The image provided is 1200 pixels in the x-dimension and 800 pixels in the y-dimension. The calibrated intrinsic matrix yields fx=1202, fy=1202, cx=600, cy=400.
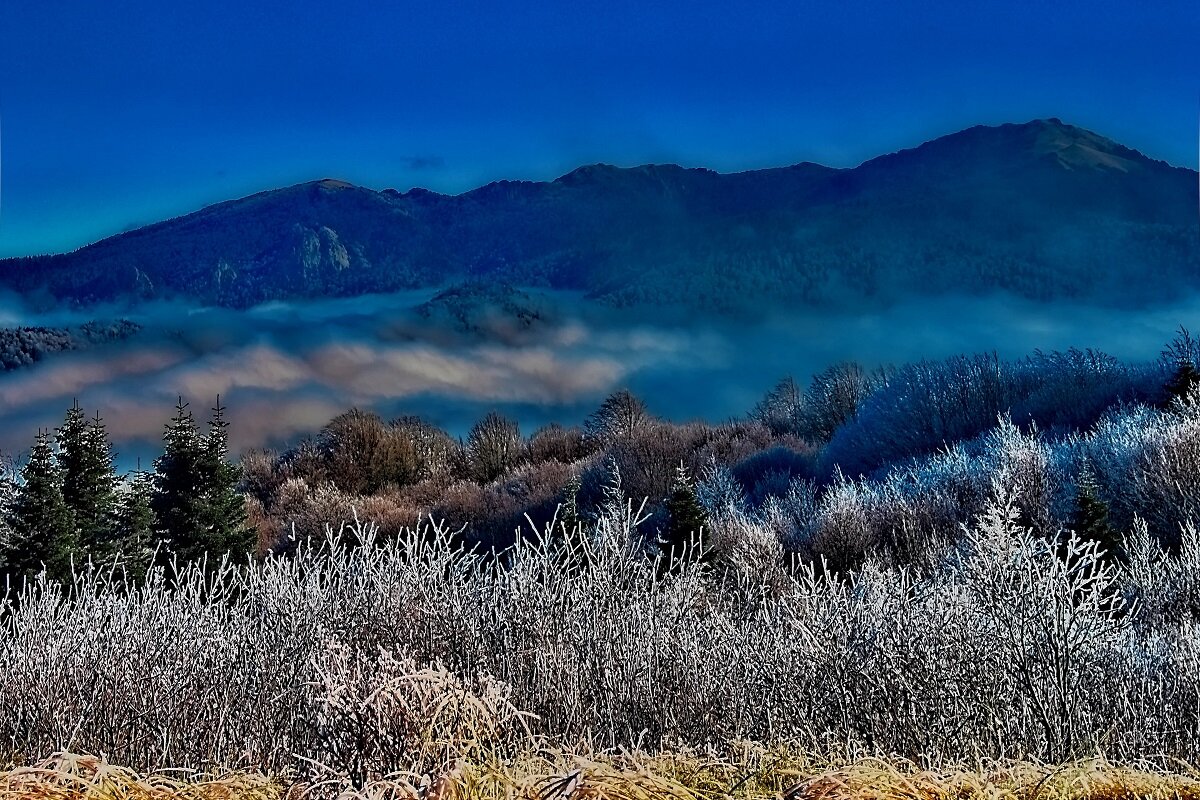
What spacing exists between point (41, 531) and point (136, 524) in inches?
142

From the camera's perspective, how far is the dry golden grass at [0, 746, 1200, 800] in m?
2.45

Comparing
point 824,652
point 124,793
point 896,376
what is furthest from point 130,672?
point 896,376

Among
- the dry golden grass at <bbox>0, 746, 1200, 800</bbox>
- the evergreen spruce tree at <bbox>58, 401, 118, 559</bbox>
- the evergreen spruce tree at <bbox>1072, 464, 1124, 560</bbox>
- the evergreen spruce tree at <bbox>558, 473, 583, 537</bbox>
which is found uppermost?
the evergreen spruce tree at <bbox>58, 401, 118, 559</bbox>

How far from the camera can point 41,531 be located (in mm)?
20922

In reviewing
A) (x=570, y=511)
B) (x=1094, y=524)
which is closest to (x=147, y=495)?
(x=570, y=511)

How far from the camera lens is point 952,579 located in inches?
324

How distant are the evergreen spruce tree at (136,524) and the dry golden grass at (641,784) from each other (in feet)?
70.8

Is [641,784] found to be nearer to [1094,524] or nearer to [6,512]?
[1094,524]

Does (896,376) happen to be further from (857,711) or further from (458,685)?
(458,685)

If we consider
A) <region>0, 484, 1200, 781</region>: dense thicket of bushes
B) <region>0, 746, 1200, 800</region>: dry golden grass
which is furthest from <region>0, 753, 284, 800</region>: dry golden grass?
<region>0, 484, 1200, 781</region>: dense thicket of bushes

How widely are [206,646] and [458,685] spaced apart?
5.47 meters

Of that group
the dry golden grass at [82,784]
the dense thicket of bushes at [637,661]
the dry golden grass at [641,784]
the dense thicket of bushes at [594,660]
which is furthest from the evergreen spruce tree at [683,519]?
the dry golden grass at [82,784]

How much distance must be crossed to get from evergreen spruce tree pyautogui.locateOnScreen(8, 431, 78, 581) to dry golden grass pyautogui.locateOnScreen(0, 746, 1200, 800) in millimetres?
19622

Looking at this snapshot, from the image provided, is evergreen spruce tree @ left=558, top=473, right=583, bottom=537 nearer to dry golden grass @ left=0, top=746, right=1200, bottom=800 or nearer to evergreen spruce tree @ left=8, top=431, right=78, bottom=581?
dry golden grass @ left=0, top=746, right=1200, bottom=800
